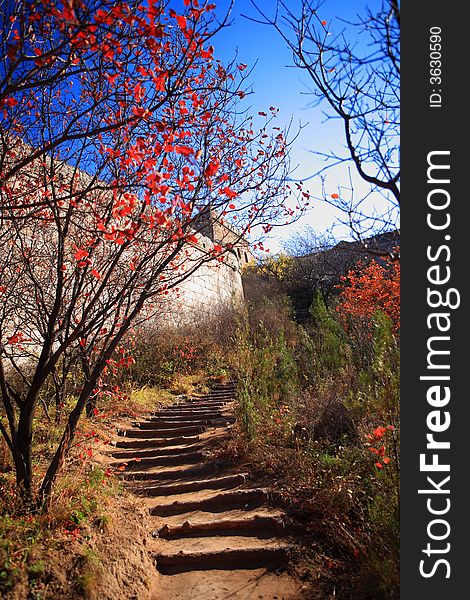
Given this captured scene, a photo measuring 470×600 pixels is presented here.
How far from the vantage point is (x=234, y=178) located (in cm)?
448

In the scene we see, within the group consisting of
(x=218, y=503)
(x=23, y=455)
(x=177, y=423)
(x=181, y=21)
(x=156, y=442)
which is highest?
(x=181, y=21)

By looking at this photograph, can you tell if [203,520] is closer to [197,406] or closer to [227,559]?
[227,559]

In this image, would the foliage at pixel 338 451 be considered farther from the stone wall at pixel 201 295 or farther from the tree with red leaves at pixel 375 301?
the stone wall at pixel 201 295

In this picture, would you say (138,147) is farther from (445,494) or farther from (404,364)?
(445,494)

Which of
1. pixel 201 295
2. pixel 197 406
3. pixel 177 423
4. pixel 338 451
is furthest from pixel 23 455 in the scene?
pixel 201 295

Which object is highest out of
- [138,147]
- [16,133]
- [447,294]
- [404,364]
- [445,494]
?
[16,133]

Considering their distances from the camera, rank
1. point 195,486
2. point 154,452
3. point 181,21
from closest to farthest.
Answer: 1. point 181,21
2. point 195,486
3. point 154,452

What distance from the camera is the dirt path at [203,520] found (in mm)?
2973

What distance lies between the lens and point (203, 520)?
3.74 m

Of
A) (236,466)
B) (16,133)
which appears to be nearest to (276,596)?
(236,466)

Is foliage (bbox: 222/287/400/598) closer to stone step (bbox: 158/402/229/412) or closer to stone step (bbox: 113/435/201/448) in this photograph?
stone step (bbox: 158/402/229/412)

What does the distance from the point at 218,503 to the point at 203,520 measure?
0.28 m

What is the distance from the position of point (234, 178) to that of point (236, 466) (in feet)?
11.0

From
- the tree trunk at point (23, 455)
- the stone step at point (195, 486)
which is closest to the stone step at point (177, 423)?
the stone step at point (195, 486)
